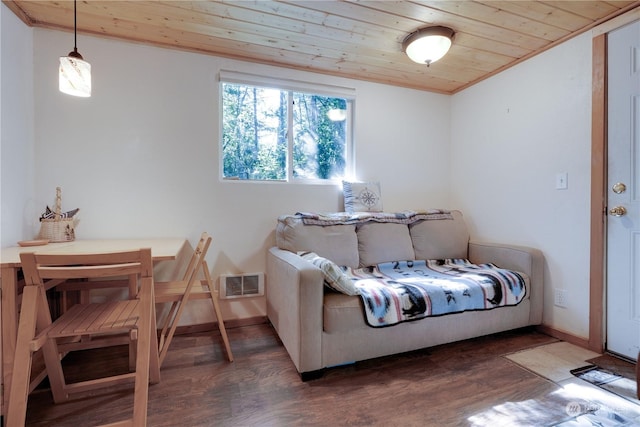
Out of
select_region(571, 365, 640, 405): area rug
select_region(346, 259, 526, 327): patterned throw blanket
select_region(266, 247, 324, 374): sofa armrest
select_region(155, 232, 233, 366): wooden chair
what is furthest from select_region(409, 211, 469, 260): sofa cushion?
select_region(155, 232, 233, 366): wooden chair

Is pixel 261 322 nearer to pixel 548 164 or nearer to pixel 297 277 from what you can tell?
pixel 297 277

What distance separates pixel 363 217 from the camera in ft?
7.90

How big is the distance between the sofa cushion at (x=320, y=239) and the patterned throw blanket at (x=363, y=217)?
1.6 inches

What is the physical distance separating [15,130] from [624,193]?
12.3 ft

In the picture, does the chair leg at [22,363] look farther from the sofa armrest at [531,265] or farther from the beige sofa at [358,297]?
the sofa armrest at [531,265]

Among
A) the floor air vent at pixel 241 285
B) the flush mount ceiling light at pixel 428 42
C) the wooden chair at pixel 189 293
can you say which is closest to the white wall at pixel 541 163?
the flush mount ceiling light at pixel 428 42

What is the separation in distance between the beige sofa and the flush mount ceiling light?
1.32 metres

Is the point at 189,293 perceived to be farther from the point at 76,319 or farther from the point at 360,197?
the point at 360,197

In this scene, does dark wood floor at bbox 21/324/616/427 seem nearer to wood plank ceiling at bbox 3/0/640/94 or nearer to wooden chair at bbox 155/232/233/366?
wooden chair at bbox 155/232/233/366

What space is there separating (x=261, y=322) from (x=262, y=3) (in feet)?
7.41

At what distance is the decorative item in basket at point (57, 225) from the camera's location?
1.78 metres

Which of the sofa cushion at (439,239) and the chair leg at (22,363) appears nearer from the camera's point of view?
the chair leg at (22,363)

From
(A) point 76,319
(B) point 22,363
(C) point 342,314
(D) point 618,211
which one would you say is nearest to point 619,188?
(D) point 618,211

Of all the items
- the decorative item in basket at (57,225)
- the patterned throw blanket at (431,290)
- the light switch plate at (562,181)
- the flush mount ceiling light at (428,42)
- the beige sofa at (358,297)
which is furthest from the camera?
the light switch plate at (562,181)
